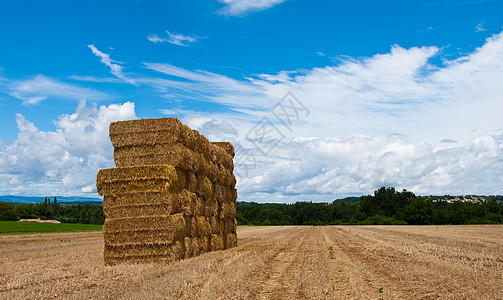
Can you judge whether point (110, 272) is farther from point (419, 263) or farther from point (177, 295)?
point (419, 263)

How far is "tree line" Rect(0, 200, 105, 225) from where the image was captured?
8256 centimetres

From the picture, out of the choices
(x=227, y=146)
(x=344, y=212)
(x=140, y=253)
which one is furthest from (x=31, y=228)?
(x=344, y=212)

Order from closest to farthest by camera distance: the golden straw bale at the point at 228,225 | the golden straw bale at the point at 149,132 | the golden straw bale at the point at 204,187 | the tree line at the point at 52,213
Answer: the golden straw bale at the point at 149,132, the golden straw bale at the point at 204,187, the golden straw bale at the point at 228,225, the tree line at the point at 52,213

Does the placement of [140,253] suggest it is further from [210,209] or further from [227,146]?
[227,146]

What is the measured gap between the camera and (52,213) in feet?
328

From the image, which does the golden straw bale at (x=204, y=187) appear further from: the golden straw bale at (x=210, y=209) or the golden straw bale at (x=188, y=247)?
the golden straw bale at (x=188, y=247)

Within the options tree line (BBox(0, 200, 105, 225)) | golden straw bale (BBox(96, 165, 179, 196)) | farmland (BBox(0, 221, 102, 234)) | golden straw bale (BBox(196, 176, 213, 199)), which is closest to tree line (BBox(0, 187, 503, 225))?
tree line (BBox(0, 200, 105, 225))

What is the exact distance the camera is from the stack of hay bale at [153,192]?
41.6 ft

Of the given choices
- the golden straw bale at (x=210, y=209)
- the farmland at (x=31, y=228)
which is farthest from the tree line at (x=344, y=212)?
the golden straw bale at (x=210, y=209)

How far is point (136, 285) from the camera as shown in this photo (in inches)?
345

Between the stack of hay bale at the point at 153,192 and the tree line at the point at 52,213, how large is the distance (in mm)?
77525

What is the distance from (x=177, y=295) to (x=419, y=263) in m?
8.42

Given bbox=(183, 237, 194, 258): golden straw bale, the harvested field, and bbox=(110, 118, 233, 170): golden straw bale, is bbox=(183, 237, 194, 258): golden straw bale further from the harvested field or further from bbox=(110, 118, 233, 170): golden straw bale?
bbox=(110, 118, 233, 170): golden straw bale

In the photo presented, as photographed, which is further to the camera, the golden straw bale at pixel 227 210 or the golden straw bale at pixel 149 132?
the golden straw bale at pixel 227 210
